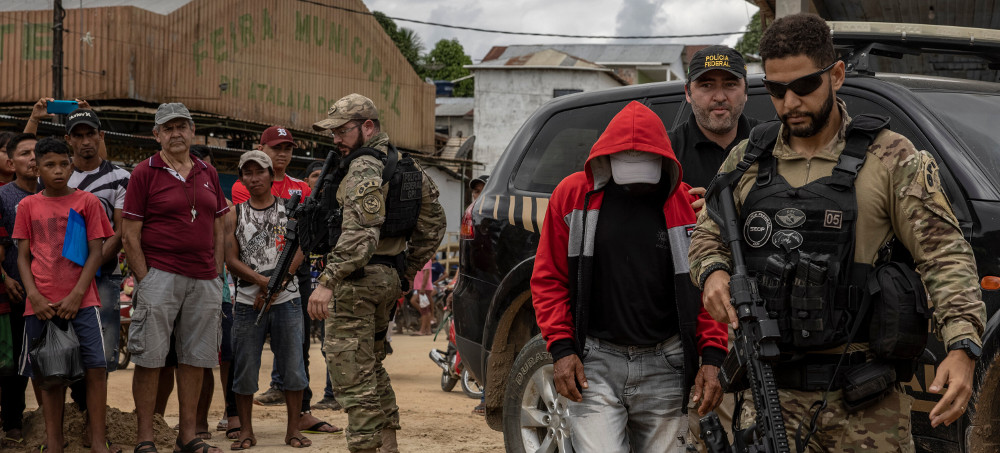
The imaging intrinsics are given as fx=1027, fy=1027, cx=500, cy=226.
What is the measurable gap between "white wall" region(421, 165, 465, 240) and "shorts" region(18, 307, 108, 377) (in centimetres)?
3113

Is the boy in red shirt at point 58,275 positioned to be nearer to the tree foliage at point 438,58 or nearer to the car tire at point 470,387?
the car tire at point 470,387

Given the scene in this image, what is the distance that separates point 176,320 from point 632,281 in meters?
3.78

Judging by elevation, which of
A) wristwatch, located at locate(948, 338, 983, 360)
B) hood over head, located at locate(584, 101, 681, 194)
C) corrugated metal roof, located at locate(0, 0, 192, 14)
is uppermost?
corrugated metal roof, located at locate(0, 0, 192, 14)

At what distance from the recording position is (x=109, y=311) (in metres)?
6.45

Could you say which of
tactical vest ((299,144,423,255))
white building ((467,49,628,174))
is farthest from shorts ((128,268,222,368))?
white building ((467,49,628,174))

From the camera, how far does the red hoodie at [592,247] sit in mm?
3498

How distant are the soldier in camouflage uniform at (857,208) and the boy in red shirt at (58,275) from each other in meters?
4.17

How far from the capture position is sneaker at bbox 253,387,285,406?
8891mm

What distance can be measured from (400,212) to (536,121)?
3.15 feet

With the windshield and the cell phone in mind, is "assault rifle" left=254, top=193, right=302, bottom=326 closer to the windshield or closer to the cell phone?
the cell phone

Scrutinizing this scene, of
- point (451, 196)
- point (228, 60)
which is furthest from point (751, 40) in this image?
point (228, 60)

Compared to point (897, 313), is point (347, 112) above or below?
above

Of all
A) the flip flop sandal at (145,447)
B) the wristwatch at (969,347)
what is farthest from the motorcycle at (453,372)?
the wristwatch at (969,347)

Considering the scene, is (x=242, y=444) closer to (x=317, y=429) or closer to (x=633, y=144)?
(x=317, y=429)
